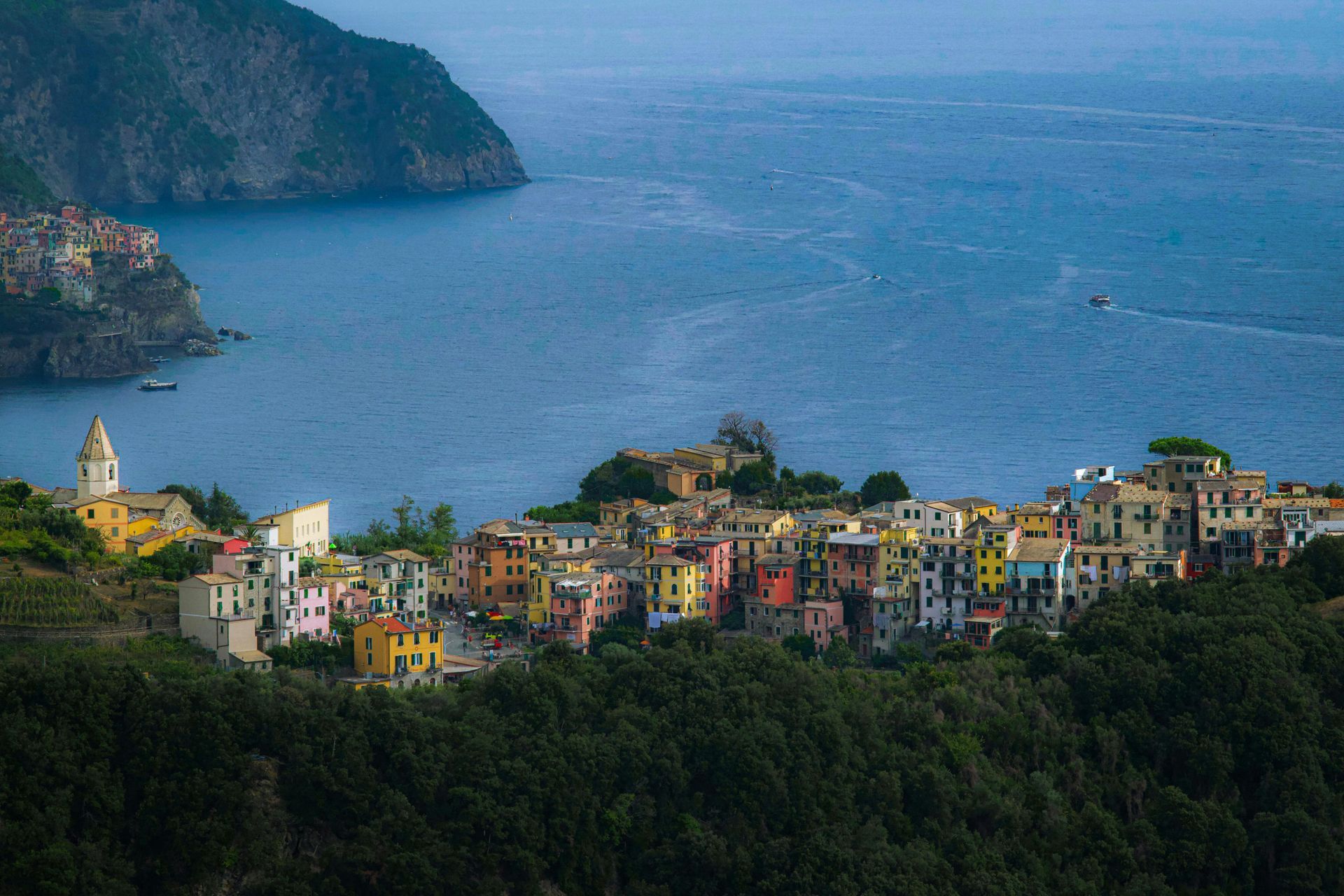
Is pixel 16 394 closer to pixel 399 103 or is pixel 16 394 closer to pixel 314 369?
pixel 314 369

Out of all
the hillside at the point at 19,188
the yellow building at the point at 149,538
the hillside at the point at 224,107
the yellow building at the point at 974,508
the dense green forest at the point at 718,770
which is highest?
the hillside at the point at 224,107

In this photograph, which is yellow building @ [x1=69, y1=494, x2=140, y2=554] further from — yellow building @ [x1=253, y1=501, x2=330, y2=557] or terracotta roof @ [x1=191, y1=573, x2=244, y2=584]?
terracotta roof @ [x1=191, y1=573, x2=244, y2=584]

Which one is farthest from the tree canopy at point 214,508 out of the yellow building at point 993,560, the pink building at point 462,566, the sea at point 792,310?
the yellow building at point 993,560

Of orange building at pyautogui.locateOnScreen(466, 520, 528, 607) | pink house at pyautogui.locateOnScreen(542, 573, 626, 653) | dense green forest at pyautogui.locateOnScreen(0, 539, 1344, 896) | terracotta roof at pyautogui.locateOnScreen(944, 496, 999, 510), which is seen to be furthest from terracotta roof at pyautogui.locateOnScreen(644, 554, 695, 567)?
terracotta roof at pyautogui.locateOnScreen(944, 496, 999, 510)

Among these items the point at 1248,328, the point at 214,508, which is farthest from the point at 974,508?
the point at 1248,328

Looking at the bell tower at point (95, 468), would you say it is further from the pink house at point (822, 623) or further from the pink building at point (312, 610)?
the pink house at point (822, 623)

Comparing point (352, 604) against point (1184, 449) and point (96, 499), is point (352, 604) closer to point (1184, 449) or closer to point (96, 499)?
point (96, 499)
